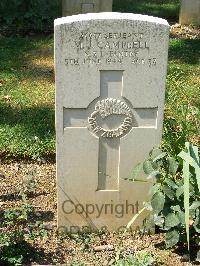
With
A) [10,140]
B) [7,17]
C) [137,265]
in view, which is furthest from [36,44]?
[137,265]

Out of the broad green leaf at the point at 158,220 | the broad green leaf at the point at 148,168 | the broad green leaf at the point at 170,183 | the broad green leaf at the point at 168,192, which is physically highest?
the broad green leaf at the point at 148,168

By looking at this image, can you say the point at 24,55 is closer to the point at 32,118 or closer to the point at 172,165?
the point at 32,118

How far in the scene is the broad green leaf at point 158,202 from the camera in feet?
10.8

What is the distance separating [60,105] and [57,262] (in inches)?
40.0

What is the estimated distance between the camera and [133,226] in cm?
385

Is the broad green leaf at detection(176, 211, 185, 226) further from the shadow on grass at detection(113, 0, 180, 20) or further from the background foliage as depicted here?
the shadow on grass at detection(113, 0, 180, 20)

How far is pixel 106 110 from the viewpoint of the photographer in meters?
3.51

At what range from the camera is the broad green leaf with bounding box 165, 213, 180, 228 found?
332cm

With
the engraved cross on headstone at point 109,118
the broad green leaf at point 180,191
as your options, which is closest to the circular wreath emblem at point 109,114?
the engraved cross on headstone at point 109,118

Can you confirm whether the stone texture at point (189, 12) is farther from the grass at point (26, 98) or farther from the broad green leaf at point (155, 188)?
the broad green leaf at point (155, 188)

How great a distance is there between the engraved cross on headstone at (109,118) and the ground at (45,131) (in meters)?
0.33

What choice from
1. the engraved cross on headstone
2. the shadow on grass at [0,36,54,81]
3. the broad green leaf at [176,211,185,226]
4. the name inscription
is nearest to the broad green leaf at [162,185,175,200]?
the broad green leaf at [176,211,185,226]

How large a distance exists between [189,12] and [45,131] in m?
4.38

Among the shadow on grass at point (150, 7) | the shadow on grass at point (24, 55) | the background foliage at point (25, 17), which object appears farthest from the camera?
the shadow on grass at point (150, 7)
